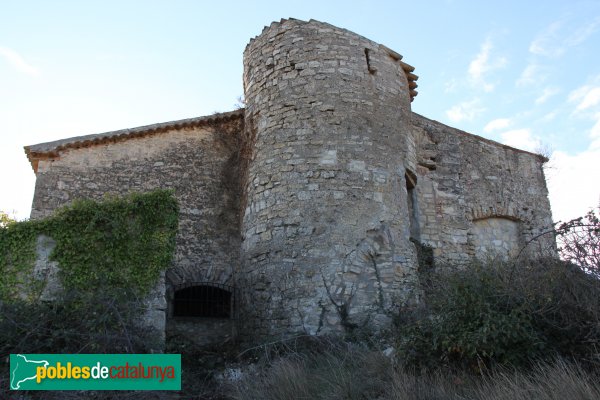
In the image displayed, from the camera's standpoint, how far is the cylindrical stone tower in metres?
8.14

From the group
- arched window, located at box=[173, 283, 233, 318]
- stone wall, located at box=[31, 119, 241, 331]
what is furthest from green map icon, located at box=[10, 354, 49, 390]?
arched window, located at box=[173, 283, 233, 318]

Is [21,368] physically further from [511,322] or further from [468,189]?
[468,189]

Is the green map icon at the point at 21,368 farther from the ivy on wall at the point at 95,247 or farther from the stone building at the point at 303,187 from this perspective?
the stone building at the point at 303,187

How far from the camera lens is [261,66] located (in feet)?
31.9

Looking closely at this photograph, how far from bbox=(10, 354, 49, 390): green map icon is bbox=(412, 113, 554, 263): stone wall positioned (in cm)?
669

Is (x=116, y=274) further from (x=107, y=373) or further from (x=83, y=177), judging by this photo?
(x=83, y=177)

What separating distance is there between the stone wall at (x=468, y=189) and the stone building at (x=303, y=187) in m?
0.03

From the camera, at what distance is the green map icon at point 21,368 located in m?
5.94

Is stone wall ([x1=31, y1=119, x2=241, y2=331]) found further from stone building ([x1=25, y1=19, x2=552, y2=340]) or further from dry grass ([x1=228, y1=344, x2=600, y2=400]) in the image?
dry grass ([x1=228, y1=344, x2=600, y2=400])

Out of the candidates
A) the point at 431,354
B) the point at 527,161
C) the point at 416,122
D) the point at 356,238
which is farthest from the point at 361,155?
the point at 527,161

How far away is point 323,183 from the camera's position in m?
8.60

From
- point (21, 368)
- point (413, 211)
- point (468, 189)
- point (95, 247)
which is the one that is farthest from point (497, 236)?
point (21, 368)

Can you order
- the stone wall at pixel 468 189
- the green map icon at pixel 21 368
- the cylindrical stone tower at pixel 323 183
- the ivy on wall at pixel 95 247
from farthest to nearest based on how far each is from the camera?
the stone wall at pixel 468 189
the cylindrical stone tower at pixel 323 183
the ivy on wall at pixel 95 247
the green map icon at pixel 21 368

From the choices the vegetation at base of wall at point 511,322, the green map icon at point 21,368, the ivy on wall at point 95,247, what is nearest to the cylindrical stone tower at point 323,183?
the ivy on wall at point 95,247
